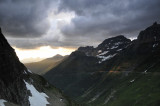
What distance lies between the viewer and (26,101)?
83062 millimetres

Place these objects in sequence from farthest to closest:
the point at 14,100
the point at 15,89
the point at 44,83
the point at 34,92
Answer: the point at 44,83
the point at 34,92
the point at 15,89
the point at 14,100

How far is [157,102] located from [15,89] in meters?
121

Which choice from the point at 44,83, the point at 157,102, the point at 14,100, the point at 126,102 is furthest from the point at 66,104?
the point at 126,102

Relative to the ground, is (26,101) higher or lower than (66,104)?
higher

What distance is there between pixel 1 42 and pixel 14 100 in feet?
89.2

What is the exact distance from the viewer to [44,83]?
134 m

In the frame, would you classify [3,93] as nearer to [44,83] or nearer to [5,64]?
[5,64]

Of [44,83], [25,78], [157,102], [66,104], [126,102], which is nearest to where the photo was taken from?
[25,78]

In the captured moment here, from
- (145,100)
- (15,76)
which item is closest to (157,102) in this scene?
(145,100)

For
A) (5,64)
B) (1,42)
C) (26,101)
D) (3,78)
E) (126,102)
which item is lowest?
(126,102)

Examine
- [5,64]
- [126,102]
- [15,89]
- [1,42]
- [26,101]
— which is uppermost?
[1,42]

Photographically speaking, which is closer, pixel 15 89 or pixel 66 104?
pixel 15 89

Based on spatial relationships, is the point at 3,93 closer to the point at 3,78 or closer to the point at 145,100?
the point at 3,78

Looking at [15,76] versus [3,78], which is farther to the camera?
[15,76]
